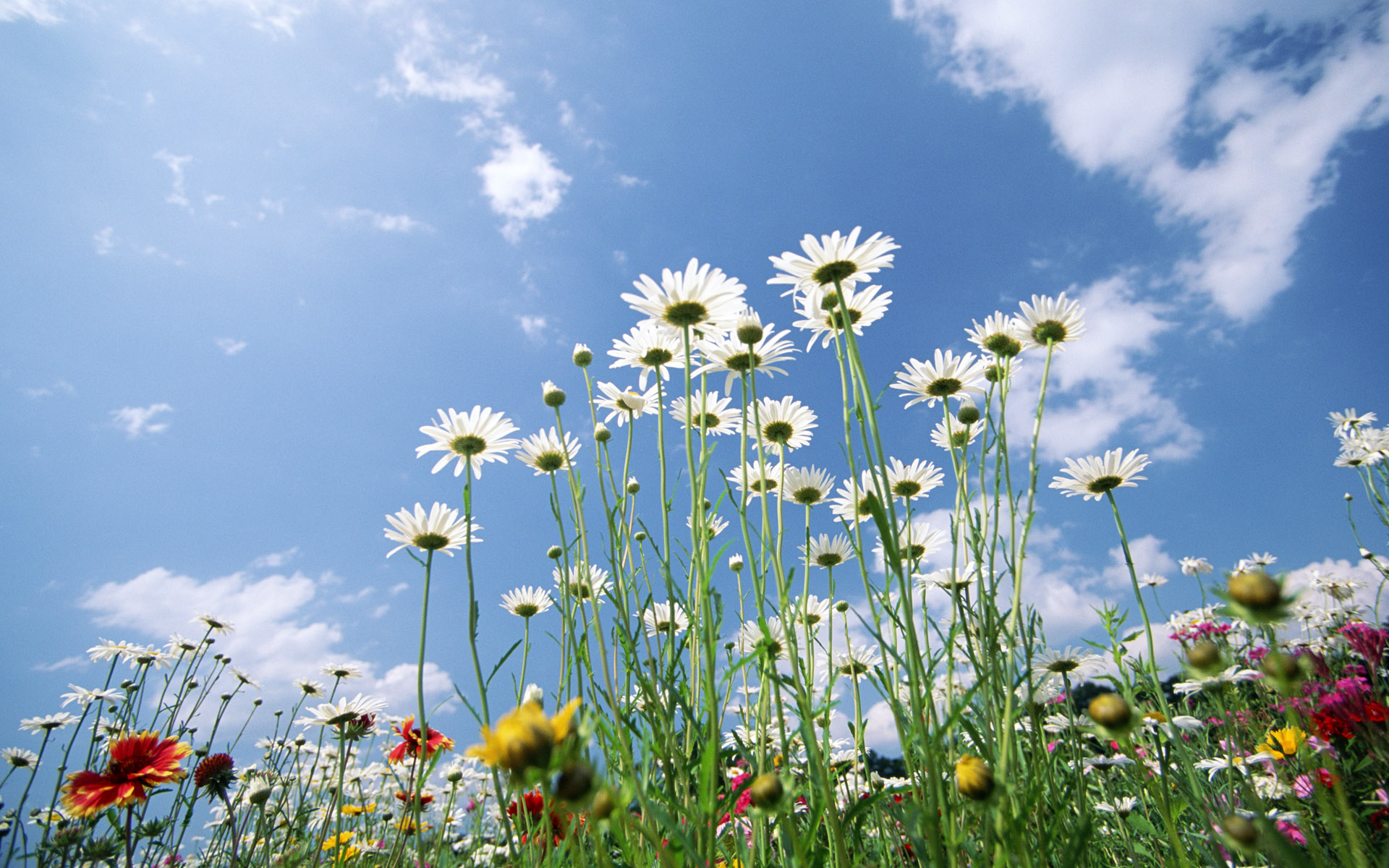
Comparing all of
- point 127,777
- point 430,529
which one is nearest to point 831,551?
point 430,529

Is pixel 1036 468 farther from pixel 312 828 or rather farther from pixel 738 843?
pixel 312 828

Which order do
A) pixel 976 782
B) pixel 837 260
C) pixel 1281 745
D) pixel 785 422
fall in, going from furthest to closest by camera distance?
pixel 1281 745 < pixel 785 422 < pixel 837 260 < pixel 976 782

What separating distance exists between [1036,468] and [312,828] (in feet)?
15.4

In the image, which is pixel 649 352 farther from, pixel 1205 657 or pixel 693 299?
pixel 1205 657

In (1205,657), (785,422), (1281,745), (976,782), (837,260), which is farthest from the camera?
(1281,745)

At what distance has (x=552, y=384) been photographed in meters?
2.00

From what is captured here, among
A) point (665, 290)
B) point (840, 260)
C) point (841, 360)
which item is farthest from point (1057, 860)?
point (665, 290)

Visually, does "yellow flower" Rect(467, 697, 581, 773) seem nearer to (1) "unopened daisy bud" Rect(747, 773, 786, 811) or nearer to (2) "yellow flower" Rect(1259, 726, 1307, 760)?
(1) "unopened daisy bud" Rect(747, 773, 786, 811)

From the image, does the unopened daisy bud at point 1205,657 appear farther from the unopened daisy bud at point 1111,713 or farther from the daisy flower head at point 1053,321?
the daisy flower head at point 1053,321

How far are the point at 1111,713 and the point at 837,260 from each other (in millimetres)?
1081

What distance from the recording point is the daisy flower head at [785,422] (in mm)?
2104

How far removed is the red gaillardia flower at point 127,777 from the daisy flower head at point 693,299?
216 cm

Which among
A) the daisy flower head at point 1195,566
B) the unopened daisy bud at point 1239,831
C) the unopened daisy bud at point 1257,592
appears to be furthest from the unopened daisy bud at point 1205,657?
the daisy flower head at point 1195,566

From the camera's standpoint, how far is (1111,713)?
0.83 meters
